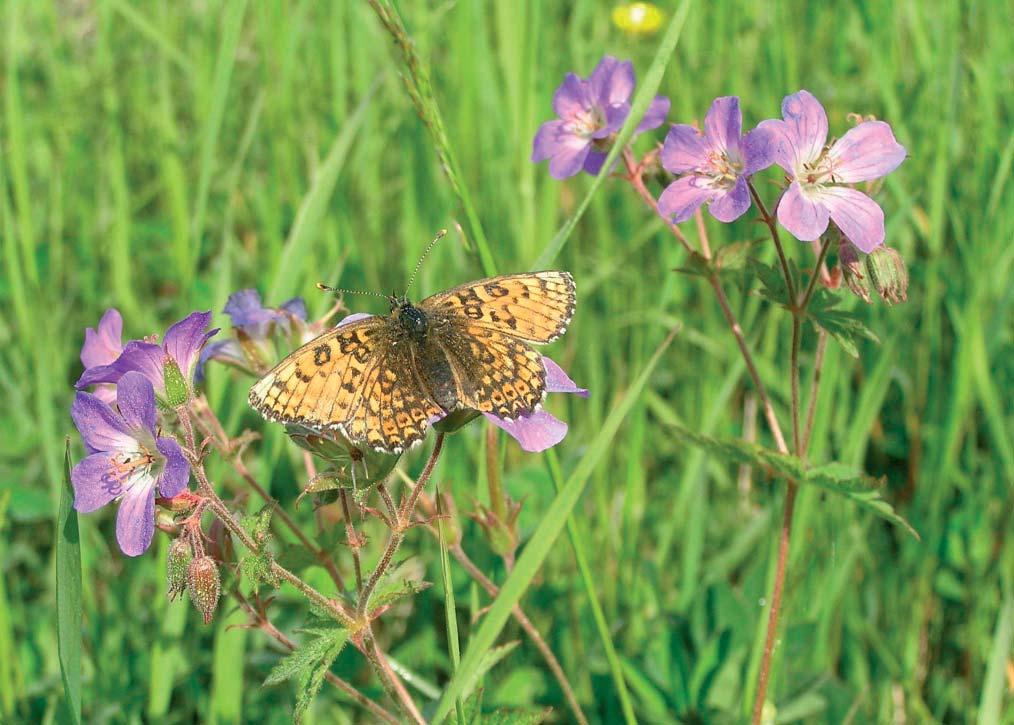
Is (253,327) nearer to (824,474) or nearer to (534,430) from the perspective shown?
(534,430)

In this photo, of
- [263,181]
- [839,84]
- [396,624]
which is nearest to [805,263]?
[839,84]

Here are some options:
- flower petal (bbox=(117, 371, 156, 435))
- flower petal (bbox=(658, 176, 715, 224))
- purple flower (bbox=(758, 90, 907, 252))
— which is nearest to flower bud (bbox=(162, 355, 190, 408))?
flower petal (bbox=(117, 371, 156, 435))

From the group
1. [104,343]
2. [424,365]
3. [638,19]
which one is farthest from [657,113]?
[638,19]

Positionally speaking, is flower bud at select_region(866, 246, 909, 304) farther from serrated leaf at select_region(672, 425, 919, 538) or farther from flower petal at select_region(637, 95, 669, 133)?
flower petal at select_region(637, 95, 669, 133)

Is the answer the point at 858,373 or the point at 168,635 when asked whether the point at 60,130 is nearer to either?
the point at 168,635

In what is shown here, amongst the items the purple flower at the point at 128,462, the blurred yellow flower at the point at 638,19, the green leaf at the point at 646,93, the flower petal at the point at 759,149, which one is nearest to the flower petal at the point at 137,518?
the purple flower at the point at 128,462
